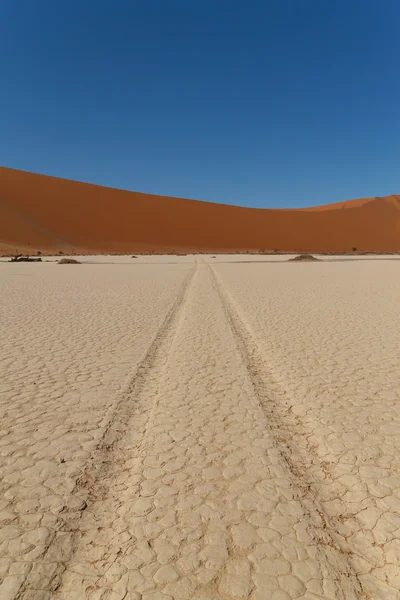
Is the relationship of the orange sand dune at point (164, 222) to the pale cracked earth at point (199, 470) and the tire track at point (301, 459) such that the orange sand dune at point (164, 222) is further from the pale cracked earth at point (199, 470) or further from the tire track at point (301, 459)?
the tire track at point (301, 459)

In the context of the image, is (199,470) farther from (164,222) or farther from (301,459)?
(164,222)

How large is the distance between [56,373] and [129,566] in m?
3.42

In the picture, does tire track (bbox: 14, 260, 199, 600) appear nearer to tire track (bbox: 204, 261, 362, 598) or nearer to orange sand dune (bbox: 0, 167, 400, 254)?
tire track (bbox: 204, 261, 362, 598)

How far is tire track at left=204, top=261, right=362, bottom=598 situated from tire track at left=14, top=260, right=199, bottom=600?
119 centimetres

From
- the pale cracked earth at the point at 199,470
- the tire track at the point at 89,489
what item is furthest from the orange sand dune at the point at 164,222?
the tire track at the point at 89,489

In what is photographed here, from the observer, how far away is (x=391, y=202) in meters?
93.4

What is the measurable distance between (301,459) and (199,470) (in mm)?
770

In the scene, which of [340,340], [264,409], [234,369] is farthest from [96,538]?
[340,340]

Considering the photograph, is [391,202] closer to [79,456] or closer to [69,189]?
[69,189]

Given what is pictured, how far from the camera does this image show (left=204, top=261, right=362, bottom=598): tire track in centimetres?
208

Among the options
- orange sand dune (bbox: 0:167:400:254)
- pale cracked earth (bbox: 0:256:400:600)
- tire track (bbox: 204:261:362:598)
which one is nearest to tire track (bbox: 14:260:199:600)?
pale cracked earth (bbox: 0:256:400:600)

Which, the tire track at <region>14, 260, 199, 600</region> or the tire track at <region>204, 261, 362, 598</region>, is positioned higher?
the tire track at <region>14, 260, 199, 600</region>

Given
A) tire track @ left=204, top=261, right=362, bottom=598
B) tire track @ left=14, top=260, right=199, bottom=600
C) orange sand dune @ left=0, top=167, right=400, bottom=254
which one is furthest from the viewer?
orange sand dune @ left=0, top=167, right=400, bottom=254

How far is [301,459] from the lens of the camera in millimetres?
3031
